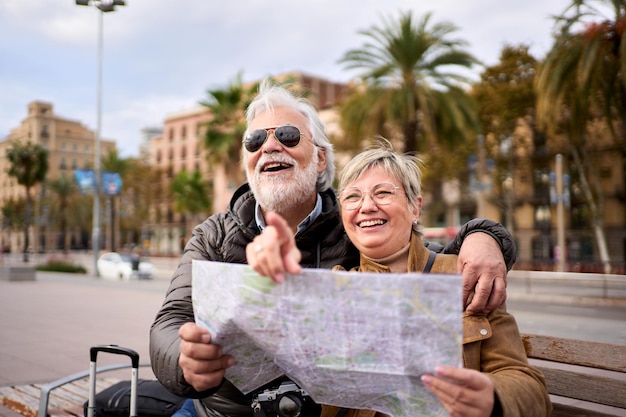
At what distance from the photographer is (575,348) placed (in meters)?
2.16

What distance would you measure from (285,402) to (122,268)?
2519cm

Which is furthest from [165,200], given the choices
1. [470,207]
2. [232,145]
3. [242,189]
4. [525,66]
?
[242,189]

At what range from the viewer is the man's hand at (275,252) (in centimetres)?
122

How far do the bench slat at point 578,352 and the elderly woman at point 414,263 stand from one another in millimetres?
559

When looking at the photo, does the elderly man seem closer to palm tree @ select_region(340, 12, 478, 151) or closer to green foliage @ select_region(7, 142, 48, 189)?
palm tree @ select_region(340, 12, 478, 151)

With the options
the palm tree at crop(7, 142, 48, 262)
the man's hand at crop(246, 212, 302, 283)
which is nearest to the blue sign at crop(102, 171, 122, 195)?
the palm tree at crop(7, 142, 48, 262)

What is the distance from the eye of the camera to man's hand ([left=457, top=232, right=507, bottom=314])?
166 cm

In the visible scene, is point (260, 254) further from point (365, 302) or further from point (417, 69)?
point (417, 69)

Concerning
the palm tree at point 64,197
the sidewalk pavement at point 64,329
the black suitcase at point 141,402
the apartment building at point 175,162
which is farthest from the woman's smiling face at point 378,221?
the palm tree at point 64,197

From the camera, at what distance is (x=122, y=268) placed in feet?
→ 84.3

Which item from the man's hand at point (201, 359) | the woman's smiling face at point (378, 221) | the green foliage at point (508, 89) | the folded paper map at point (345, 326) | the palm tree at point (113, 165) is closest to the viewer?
the folded paper map at point (345, 326)

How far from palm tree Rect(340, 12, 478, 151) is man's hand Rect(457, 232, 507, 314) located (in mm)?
17595

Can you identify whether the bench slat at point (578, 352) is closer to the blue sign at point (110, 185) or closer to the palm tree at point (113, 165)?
the blue sign at point (110, 185)

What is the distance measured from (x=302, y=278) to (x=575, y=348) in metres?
1.38
